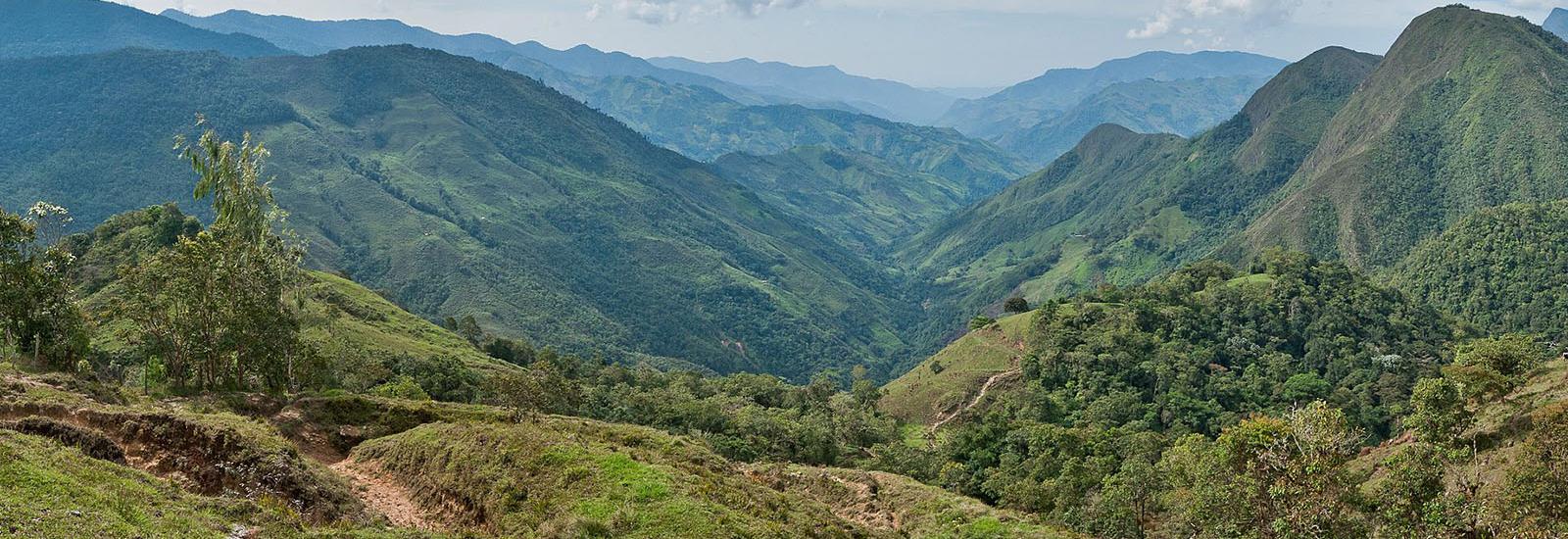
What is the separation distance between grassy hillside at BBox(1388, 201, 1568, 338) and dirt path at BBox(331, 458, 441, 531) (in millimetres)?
178240

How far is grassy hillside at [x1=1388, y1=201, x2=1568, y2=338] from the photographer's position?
154125mm

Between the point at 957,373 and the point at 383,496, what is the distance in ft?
350

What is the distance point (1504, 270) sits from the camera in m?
165

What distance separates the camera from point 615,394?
285 feet

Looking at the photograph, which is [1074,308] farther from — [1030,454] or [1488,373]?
[1488,373]

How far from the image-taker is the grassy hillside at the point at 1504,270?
154125mm

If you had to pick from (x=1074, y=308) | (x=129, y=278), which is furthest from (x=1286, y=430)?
(x=1074, y=308)

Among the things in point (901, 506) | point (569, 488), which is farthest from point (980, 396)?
point (569, 488)

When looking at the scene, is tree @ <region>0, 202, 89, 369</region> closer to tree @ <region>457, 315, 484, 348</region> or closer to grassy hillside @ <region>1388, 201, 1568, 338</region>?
tree @ <region>457, 315, 484, 348</region>

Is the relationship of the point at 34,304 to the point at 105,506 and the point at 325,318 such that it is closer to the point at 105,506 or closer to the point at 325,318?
the point at 105,506

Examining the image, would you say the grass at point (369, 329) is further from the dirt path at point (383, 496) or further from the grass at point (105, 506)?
the grass at point (105, 506)

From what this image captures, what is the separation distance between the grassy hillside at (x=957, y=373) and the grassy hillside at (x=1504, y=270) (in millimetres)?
87559

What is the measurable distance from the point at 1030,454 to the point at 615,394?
1600 inches

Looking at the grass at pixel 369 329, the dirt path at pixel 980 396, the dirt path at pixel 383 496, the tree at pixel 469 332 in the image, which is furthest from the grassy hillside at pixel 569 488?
the tree at pixel 469 332
